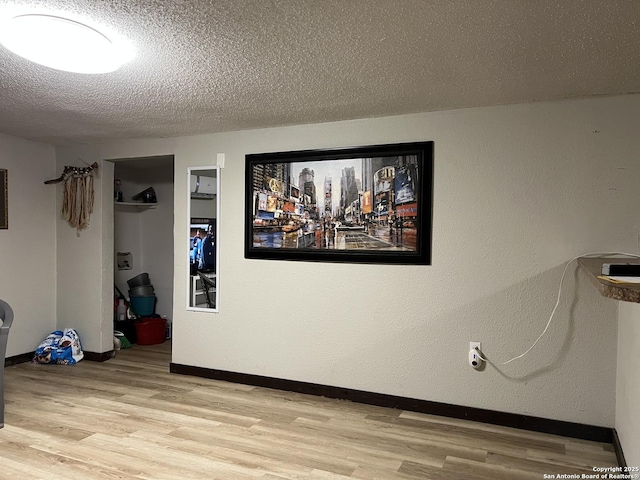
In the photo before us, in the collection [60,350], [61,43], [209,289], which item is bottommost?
[60,350]

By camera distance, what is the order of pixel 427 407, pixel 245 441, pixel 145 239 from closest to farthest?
1. pixel 245 441
2. pixel 427 407
3. pixel 145 239

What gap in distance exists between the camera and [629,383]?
2.60 metres

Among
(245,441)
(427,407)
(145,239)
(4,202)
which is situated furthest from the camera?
(145,239)

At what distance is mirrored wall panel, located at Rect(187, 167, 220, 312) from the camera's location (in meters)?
4.38

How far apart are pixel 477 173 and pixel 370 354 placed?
1537mm

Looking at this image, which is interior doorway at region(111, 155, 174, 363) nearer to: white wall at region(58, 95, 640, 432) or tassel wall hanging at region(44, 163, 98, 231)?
tassel wall hanging at region(44, 163, 98, 231)

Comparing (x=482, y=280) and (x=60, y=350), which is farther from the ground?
(x=482, y=280)

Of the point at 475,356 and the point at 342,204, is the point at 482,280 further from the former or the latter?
the point at 342,204

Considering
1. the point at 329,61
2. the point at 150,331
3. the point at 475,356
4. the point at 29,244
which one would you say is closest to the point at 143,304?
the point at 150,331

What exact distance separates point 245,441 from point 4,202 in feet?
11.0

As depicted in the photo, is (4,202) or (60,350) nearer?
(4,202)

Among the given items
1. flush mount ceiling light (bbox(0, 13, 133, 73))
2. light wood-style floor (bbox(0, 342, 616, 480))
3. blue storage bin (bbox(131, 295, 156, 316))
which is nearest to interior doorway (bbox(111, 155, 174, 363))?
blue storage bin (bbox(131, 295, 156, 316))

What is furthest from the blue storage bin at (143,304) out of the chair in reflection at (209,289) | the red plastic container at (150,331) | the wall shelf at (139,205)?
the chair in reflection at (209,289)

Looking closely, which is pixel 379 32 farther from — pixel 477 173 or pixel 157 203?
pixel 157 203
